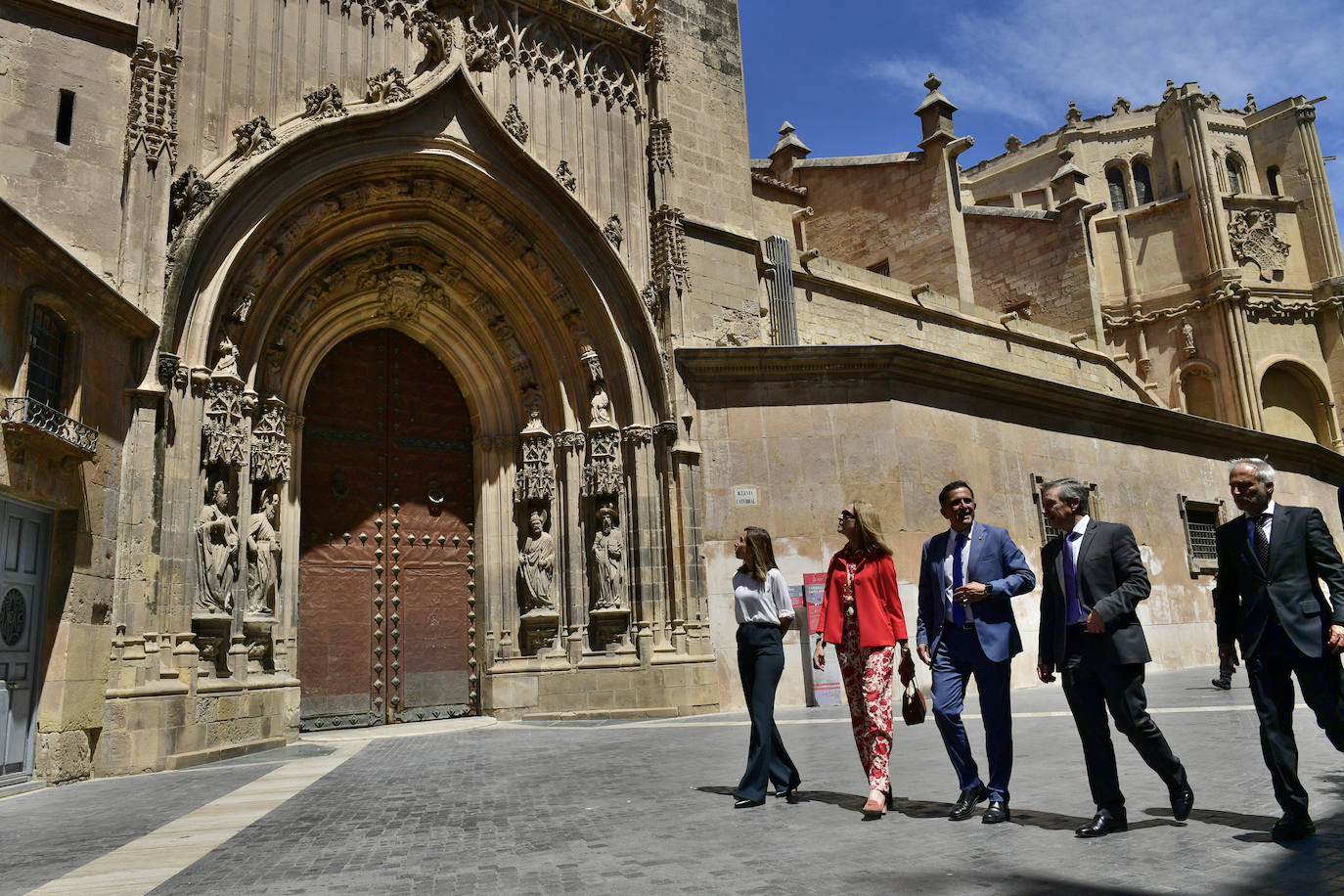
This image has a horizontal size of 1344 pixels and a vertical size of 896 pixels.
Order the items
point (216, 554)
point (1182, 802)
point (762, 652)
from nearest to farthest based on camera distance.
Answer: point (1182, 802) → point (762, 652) → point (216, 554)

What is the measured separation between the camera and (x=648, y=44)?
48.1ft

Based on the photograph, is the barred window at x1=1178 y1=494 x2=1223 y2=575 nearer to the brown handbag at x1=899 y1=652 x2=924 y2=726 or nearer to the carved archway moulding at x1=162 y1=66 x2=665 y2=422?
the carved archway moulding at x1=162 y1=66 x2=665 y2=422

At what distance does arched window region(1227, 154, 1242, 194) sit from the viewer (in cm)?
3653

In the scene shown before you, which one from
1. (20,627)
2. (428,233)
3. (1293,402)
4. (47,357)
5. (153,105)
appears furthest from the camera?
(1293,402)

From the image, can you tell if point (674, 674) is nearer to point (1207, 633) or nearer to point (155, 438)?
point (155, 438)

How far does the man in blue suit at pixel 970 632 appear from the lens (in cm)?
479

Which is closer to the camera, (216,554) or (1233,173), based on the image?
(216,554)

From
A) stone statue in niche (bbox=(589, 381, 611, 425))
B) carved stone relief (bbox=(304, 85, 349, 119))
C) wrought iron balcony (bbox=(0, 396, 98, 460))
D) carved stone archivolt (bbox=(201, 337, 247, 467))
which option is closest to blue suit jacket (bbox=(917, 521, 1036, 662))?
wrought iron balcony (bbox=(0, 396, 98, 460))

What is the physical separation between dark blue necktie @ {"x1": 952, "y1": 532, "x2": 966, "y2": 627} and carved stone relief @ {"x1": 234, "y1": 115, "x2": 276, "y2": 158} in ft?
29.5

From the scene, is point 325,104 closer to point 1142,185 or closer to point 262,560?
point 262,560

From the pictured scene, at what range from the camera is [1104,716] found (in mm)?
4512

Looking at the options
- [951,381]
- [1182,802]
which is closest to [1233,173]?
[951,381]

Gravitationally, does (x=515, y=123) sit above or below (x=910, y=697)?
above

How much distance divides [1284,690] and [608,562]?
29.6ft
